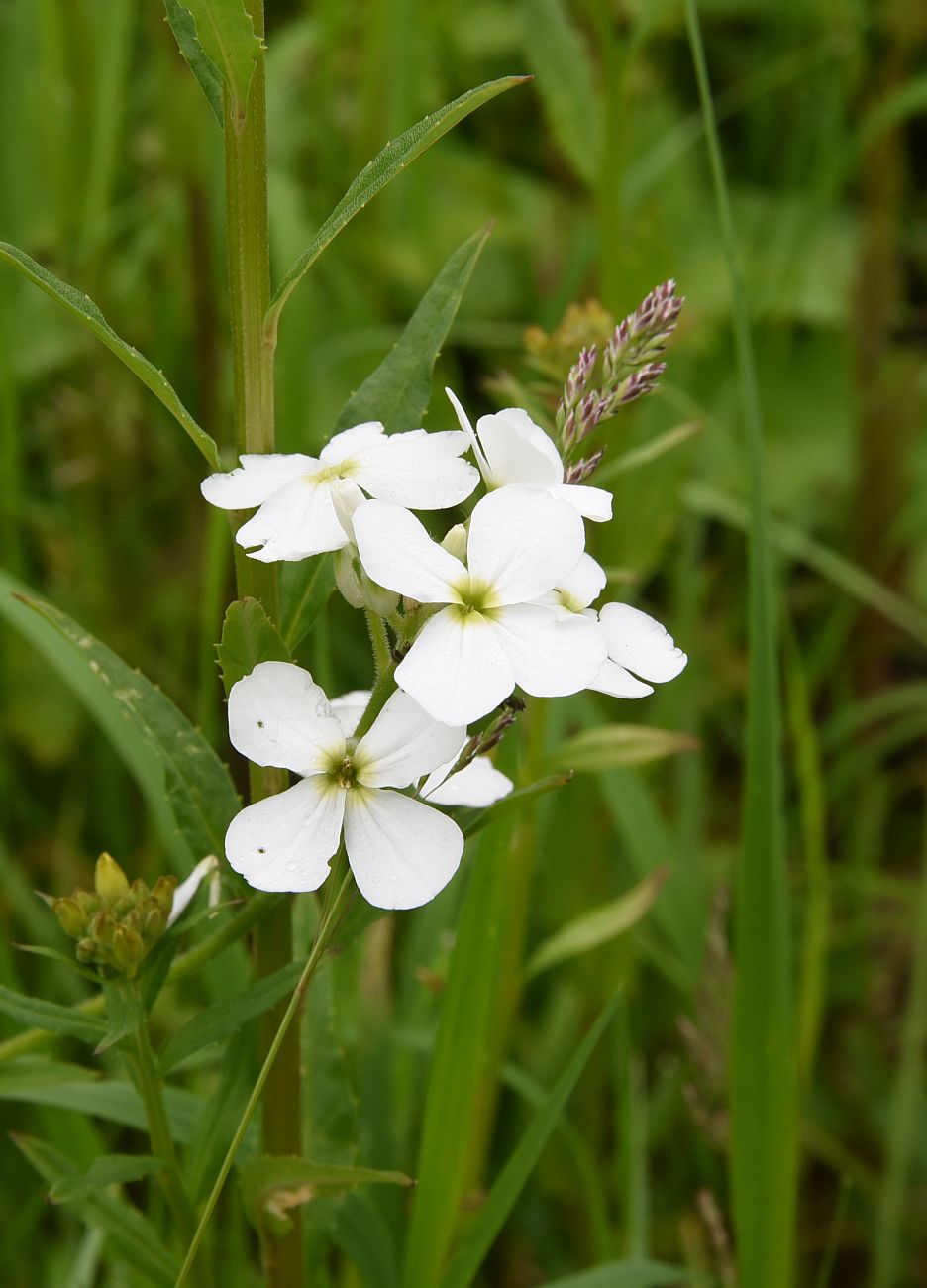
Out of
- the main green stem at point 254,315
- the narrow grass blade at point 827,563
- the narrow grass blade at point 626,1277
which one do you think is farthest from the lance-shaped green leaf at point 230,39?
the narrow grass blade at point 827,563

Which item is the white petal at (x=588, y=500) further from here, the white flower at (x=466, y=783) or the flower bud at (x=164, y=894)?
the flower bud at (x=164, y=894)

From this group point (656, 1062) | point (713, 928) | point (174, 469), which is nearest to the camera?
point (713, 928)

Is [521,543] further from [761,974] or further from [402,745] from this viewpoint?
[761,974]

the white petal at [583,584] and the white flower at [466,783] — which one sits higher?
the white petal at [583,584]

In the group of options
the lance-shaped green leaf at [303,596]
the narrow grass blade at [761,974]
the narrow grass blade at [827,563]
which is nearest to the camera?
the lance-shaped green leaf at [303,596]

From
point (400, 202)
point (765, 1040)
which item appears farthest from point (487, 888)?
point (400, 202)

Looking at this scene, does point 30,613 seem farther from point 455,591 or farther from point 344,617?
point 455,591
